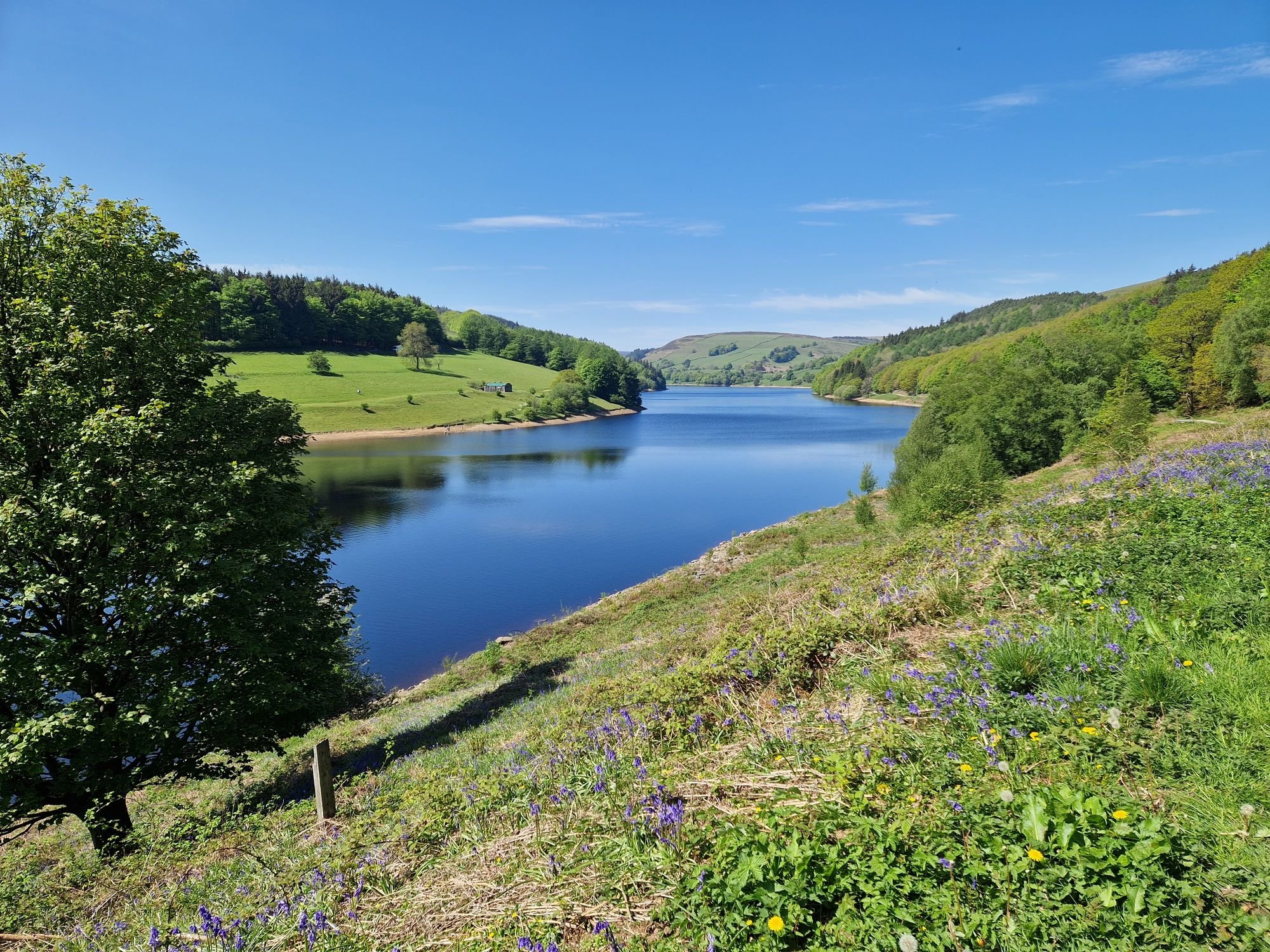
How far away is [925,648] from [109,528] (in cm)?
1210

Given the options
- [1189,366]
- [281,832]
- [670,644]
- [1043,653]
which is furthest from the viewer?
[1189,366]

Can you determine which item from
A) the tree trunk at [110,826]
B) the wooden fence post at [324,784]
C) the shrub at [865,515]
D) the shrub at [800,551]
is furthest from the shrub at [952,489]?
the tree trunk at [110,826]

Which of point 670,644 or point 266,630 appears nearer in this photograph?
point 266,630

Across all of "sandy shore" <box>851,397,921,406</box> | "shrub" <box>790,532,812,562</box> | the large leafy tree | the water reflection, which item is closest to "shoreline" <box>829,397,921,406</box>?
"sandy shore" <box>851,397,921,406</box>

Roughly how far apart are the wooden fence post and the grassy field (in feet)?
290

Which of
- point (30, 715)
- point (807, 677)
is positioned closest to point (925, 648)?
point (807, 677)

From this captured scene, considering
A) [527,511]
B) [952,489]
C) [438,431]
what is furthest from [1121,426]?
[438,431]

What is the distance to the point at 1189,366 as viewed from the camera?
51812 millimetres

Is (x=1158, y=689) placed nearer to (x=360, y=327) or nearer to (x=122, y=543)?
(x=122, y=543)

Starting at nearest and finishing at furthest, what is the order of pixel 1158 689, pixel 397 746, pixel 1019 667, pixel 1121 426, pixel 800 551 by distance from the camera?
pixel 1158 689 → pixel 1019 667 → pixel 397 746 → pixel 800 551 → pixel 1121 426

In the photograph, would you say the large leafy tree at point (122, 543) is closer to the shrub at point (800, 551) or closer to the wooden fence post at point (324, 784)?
the wooden fence post at point (324, 784)

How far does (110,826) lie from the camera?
28.6 feet

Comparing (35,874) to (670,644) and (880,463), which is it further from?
(880,463)

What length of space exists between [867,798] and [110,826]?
36.2ft
